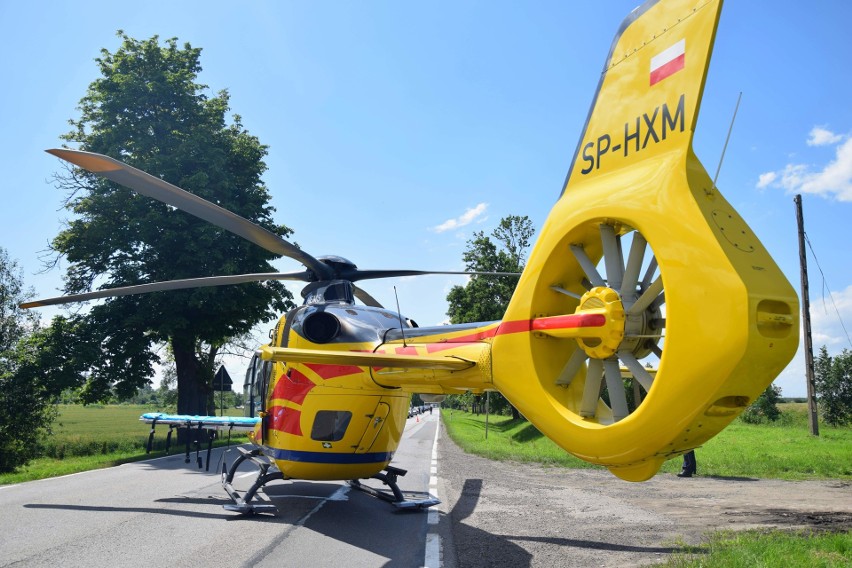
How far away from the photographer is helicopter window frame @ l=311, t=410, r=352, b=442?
8.22 meters

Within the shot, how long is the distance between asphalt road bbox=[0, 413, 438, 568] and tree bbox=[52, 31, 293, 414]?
1018 cm

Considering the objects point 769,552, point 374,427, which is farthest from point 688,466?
point 374,427

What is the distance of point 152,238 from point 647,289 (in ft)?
70.3

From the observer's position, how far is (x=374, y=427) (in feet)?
27.6

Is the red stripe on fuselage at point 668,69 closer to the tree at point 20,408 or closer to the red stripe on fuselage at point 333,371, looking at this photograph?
the red stripe on fuselage at point 333,371

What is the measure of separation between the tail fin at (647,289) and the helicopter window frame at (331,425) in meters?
3.34

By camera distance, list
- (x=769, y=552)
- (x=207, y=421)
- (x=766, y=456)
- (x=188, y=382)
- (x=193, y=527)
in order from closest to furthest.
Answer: (x=769, y=552) → (x=193, y=527) → (x=207, y=421) → (x=766, y=456) → (x=188, y=382)

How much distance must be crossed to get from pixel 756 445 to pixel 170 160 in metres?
23.0

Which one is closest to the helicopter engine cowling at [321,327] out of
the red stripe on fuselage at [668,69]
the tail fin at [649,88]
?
the tail fin at [649,88]

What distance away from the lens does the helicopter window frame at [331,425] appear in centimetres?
822

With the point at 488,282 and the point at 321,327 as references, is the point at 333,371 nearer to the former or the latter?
the point at 321,327

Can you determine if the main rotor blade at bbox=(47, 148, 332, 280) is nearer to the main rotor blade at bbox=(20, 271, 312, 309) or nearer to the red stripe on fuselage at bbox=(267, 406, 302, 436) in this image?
the main rotor blade at bbox=(20, 271, 312, 309)

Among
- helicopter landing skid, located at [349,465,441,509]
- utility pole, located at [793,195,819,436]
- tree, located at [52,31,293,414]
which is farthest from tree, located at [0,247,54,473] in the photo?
utility pole, located at [793,195,819,436]

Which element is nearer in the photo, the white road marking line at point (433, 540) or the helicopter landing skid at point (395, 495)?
the white road marking line at point (433, 540)
